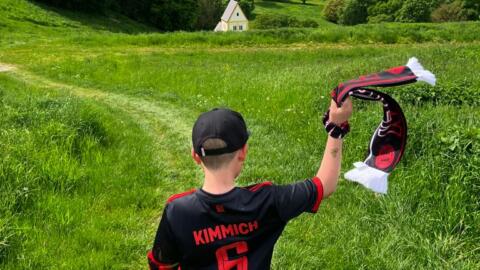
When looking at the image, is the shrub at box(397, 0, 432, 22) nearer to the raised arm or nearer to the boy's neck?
the raised arm

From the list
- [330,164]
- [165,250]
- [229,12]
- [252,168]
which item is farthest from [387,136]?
[229,12]

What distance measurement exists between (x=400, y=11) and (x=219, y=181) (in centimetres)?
8661

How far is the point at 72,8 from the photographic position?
47.8 meters

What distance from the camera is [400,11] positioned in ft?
269

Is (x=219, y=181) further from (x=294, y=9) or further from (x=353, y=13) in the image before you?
(x=294, y=9)

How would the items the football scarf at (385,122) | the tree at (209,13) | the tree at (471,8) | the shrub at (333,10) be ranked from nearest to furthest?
the football scarf at (385,122)
the tree at (471,8)
the tree at (209,13)
the shrub at (333,10)

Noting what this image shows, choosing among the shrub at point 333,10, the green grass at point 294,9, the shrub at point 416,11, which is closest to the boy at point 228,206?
the shrub at point 416,11

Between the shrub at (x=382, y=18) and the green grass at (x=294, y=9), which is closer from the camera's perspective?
the shrub at (x=382, y=18)

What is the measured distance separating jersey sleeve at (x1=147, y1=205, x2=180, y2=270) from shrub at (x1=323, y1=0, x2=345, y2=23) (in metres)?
91.5

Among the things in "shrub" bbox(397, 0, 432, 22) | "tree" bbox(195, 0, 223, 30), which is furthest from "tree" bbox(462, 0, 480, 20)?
"tree" bbox(195, 0, 223, 30)

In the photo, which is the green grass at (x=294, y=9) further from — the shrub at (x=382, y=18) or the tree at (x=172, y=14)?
the tree at (x=172, y=14)

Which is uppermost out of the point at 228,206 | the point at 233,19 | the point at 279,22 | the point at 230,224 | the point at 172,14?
the point at 233,19

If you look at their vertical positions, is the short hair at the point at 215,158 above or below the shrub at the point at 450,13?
below

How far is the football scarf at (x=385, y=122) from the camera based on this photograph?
2.52m
